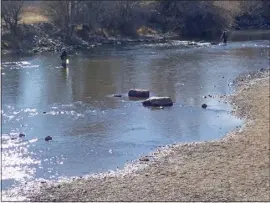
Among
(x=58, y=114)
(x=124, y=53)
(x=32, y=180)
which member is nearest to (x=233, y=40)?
(x=124, y=53)

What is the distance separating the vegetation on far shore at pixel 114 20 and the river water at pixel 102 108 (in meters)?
6.76

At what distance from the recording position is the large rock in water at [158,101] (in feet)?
87.1

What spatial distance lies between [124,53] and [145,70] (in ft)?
29.0

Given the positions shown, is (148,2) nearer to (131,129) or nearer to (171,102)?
(171,102)

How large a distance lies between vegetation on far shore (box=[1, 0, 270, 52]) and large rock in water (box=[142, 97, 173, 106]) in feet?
71.5

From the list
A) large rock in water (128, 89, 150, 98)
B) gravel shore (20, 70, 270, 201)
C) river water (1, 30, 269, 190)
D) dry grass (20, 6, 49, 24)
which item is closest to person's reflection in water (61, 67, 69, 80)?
river water (1, 30, 269, 190)

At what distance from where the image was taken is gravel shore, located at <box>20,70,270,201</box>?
14.8 meters

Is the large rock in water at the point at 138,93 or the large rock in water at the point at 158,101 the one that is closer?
the large rock in water at the point at 158,101

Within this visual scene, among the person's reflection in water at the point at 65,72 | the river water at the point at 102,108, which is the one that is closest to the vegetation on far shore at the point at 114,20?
the river water at the point at 102,108

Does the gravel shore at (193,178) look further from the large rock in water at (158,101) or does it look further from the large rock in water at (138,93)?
the large rock in water at (138,93)

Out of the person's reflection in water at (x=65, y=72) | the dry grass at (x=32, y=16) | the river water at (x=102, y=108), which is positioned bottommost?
the river water at (x=102, y=108)

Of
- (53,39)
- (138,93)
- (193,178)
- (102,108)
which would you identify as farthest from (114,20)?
(193,178)

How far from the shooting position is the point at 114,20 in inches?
2307

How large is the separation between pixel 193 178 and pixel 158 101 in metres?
10.7
